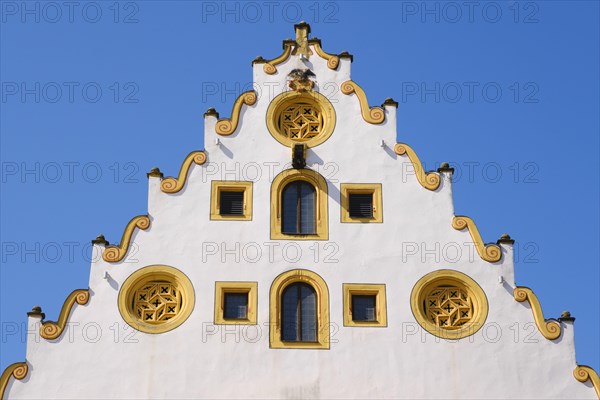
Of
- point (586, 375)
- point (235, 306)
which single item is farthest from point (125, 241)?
point (586, 375)

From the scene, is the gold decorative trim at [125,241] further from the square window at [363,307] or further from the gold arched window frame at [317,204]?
the square window at [363,307]

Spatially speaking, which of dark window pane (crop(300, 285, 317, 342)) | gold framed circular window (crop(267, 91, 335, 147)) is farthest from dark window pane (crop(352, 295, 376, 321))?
gold framed circular window (crop(267, 91, 335, 147))

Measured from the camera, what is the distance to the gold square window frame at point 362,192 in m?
28.6

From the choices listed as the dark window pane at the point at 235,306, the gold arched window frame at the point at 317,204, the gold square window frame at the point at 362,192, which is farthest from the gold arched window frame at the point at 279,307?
the gold square window frame at the point at 362,192

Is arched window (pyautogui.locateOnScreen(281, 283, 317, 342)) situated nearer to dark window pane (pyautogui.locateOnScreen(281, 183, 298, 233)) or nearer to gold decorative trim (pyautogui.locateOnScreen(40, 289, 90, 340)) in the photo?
dark window pane (pyautogui.locateOnScreen(281, 183, 298, 233))

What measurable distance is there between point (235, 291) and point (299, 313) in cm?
154

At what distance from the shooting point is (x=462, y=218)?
28.6m

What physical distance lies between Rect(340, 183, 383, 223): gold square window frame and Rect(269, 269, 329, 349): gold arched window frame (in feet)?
5.56

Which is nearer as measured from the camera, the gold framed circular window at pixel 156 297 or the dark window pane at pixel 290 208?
the gold framed circular window at pixel 156 297

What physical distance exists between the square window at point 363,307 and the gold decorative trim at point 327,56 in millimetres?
6044

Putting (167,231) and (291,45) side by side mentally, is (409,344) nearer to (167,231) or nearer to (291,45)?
(167,231)

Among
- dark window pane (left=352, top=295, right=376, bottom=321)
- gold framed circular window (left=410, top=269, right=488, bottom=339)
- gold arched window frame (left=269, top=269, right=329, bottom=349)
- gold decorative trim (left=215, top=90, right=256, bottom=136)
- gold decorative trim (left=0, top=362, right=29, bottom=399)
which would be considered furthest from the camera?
gold decorative trim (left=215, top=90, right=256, bottom=136)

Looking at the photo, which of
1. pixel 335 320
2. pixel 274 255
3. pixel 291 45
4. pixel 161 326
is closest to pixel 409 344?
pixel 335 320

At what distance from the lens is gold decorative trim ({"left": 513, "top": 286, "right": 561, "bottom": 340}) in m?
27.5
